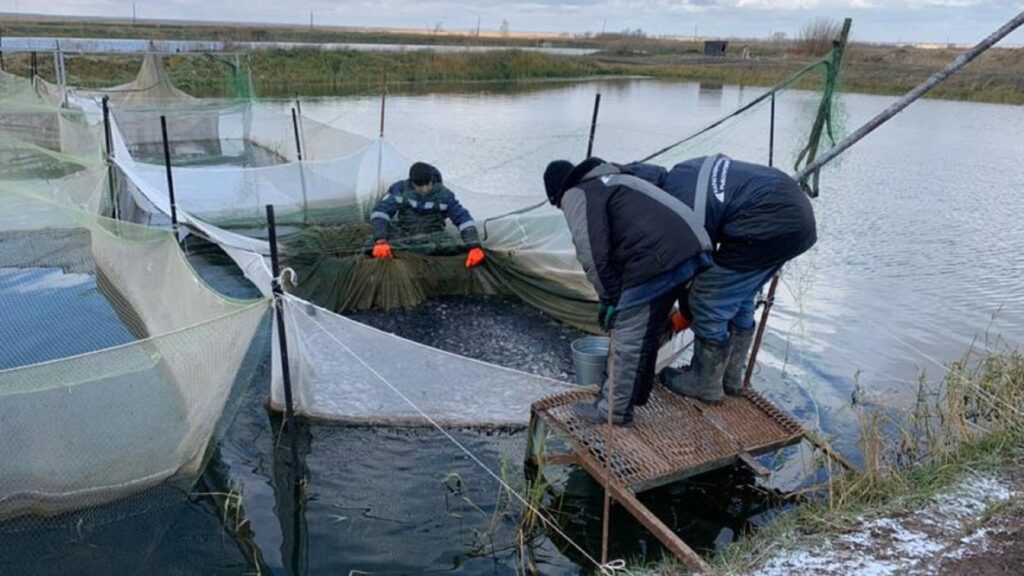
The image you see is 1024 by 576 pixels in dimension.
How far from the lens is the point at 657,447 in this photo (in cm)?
332

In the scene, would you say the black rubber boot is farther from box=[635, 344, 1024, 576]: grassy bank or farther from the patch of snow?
the patch of snow

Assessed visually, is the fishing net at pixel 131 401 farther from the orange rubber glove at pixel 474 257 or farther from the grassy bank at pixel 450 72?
the grassy bank at pixel 450 72

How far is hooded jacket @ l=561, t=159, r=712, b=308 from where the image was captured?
10.0 feet

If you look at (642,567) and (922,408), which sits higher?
(922,408)

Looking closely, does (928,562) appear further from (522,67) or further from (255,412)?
(522,67)

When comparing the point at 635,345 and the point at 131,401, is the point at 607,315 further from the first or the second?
the point at 131,401

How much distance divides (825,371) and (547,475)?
8.04 feet

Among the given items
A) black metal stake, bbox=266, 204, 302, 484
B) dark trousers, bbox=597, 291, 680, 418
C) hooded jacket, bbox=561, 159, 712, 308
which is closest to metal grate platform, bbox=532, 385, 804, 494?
dark trousers, bbox=597, 291, 680, 418

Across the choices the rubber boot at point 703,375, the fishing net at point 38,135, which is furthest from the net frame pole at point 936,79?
the fishing net at point 38,135

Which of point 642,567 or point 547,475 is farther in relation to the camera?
point 547,475

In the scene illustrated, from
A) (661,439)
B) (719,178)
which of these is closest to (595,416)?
(661,439)

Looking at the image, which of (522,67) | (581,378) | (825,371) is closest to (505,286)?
(581,378)

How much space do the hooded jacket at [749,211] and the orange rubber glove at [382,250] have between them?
2687mm

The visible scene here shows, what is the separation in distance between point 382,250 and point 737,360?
9.39 ft
